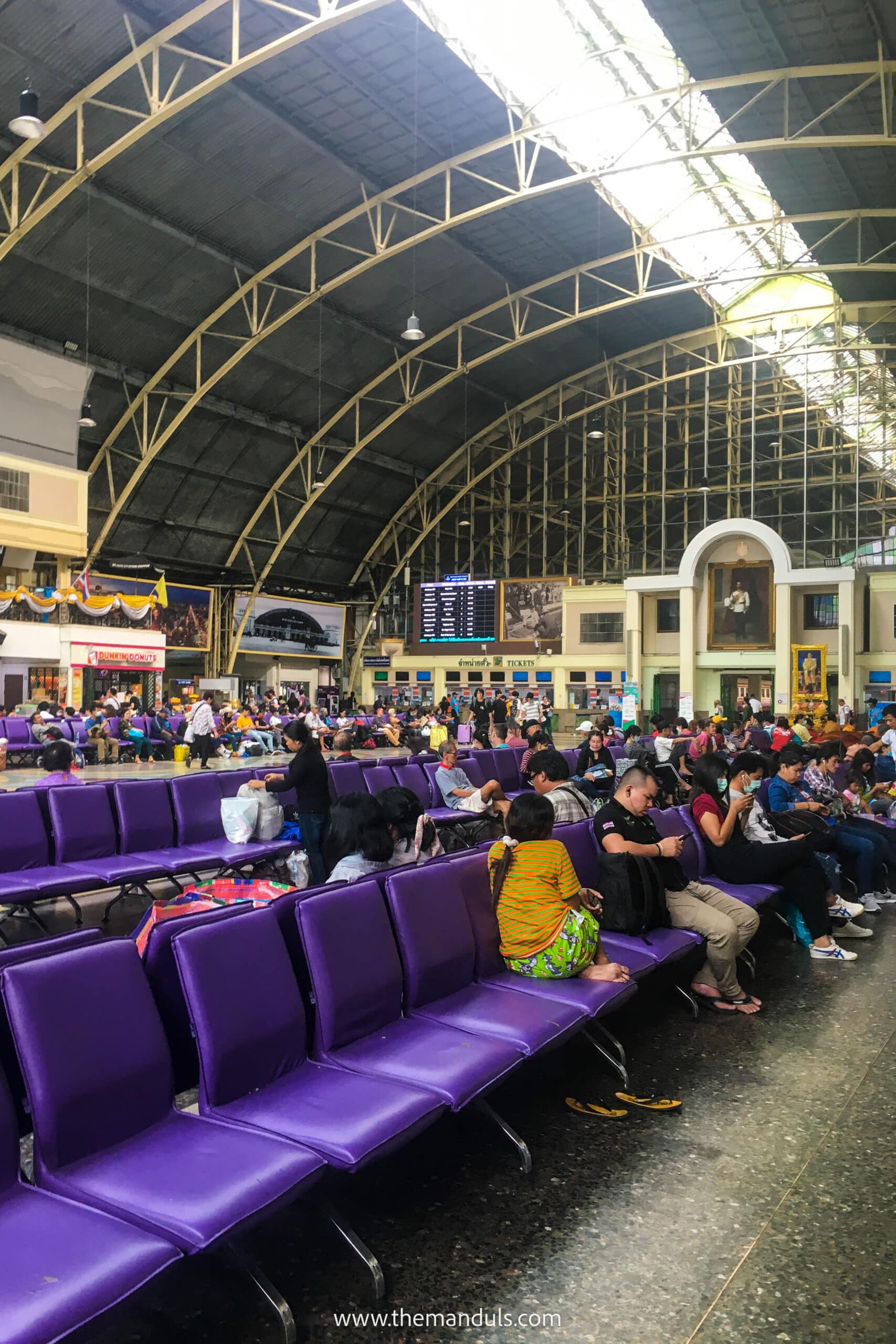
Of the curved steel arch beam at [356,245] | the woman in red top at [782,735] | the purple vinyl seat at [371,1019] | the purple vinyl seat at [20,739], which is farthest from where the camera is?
the curved steel arch beam at [356,245]

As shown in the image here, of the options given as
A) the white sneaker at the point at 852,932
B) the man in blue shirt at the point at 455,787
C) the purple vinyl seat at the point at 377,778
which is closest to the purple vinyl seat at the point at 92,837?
the purple vinyl seat at the point at 377,778

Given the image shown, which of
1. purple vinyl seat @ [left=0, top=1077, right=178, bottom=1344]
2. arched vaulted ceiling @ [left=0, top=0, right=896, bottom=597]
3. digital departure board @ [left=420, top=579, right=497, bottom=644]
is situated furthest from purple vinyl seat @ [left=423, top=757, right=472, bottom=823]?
digital departure board @ [left=420, top=579, right=497, bottom=644]

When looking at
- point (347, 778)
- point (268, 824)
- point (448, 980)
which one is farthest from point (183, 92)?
point (448, 980)

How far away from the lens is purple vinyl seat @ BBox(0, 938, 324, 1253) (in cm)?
220

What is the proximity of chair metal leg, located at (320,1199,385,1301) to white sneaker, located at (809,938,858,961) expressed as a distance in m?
4.22

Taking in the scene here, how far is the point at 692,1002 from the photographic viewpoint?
15.9 ft

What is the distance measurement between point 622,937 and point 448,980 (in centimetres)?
135

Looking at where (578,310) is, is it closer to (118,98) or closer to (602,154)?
(602,154)

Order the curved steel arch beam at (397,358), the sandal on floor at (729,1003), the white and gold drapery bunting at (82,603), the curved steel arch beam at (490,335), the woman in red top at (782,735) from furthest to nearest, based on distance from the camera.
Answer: the curved steel arch beam at (490,335)
the white and gold drapery bunting at (82,603)
the curved steel arch beam at (397,358)
the woman in red top at (782,735)
the sandal on floor at (729,1003)

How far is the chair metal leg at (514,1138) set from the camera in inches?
124

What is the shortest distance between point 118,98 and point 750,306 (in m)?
22.1

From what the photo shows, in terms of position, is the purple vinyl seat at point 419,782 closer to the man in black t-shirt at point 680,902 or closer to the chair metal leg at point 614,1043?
the man in black t-shirt at point 680,902

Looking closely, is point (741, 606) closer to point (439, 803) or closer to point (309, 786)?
point (439, 803)

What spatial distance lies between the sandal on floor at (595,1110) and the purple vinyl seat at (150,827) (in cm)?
322
